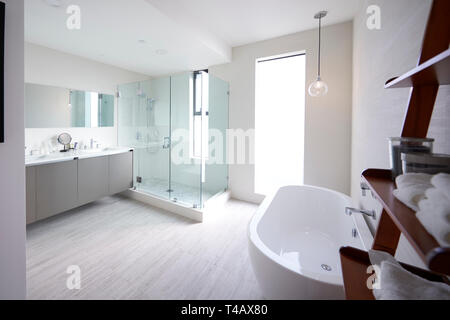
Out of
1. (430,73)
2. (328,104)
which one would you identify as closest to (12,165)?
(430,73)

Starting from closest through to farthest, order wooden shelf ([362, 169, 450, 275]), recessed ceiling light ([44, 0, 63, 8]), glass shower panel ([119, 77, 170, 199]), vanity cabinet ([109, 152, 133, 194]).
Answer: wooden shelf ([362, 169, 450, 275]), recessed ceiling light ([44, 0, 63, 8]), vanity cabinet ([109, 152, 133, 194]), glass shower panel ([119, 77, 170, 199])

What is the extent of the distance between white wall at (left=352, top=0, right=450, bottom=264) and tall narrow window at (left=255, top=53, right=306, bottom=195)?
36.7 inches

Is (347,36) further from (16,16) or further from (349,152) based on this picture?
(16,16)

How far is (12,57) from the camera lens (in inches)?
44.0

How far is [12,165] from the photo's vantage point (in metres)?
1.15

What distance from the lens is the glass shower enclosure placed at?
10.1 ft

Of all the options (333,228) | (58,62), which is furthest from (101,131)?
(333,228)

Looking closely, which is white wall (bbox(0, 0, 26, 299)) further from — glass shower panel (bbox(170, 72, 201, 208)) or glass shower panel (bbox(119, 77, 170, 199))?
glass shower panel (bbox(119, 77, 170, 199))

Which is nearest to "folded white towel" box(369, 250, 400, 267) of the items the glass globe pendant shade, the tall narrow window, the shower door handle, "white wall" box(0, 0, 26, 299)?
"white wall" box(0, 0, 26, 299)

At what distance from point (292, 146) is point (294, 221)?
1.24 metres

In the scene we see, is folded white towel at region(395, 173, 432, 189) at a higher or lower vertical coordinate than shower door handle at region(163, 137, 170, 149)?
lower

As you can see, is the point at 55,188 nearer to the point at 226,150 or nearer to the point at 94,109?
the point at 94,109

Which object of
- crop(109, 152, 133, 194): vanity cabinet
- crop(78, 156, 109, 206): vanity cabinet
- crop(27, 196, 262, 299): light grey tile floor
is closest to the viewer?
crop(27, 196, 262, 299): light grey tile floor

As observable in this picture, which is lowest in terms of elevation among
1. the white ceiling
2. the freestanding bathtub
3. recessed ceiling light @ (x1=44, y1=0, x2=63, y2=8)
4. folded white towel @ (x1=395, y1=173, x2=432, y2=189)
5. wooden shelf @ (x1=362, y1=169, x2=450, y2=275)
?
the freestanding bathtub
